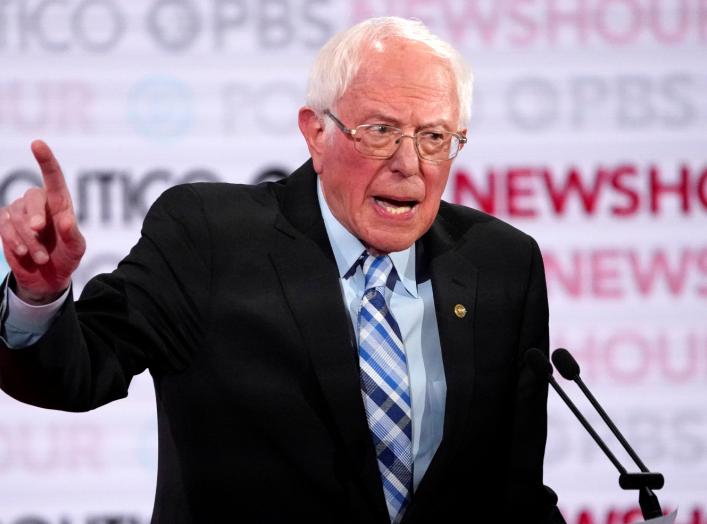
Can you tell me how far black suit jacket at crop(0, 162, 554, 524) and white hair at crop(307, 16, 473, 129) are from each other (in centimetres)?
21

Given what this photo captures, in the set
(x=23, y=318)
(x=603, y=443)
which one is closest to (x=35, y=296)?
(x=23, y=318)

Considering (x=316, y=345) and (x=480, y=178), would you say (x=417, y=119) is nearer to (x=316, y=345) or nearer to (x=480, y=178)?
(x=316, y=345)

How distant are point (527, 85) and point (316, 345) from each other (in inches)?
66.7

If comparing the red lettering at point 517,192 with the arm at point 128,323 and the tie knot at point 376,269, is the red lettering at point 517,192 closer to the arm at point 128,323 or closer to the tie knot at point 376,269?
the tie knot at point 376,269

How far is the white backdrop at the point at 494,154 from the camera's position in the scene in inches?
128

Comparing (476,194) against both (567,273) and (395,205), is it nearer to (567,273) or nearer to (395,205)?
(567,273)

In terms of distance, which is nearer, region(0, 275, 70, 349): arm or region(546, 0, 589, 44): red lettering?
region(0, 275, 70, 349): arm

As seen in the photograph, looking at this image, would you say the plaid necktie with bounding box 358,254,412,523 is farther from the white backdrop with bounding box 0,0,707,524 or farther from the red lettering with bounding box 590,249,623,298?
the red lettering with bounding box 590,249,623,298

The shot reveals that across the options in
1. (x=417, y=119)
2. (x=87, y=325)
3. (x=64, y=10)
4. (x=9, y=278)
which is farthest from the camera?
(x=64, y=10)

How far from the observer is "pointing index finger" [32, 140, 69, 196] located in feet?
4.80

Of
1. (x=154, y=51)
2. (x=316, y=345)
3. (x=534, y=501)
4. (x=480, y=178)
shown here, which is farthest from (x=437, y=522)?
(x=154, y=51)

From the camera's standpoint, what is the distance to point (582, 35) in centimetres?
336

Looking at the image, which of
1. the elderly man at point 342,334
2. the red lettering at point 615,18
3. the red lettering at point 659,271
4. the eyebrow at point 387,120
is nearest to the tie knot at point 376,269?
the elderly man at point 342,334

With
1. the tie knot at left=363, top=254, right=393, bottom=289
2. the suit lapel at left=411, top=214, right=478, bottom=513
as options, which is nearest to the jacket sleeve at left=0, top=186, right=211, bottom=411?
the tie knot at left=363, top=254, right=393, bottom=289
